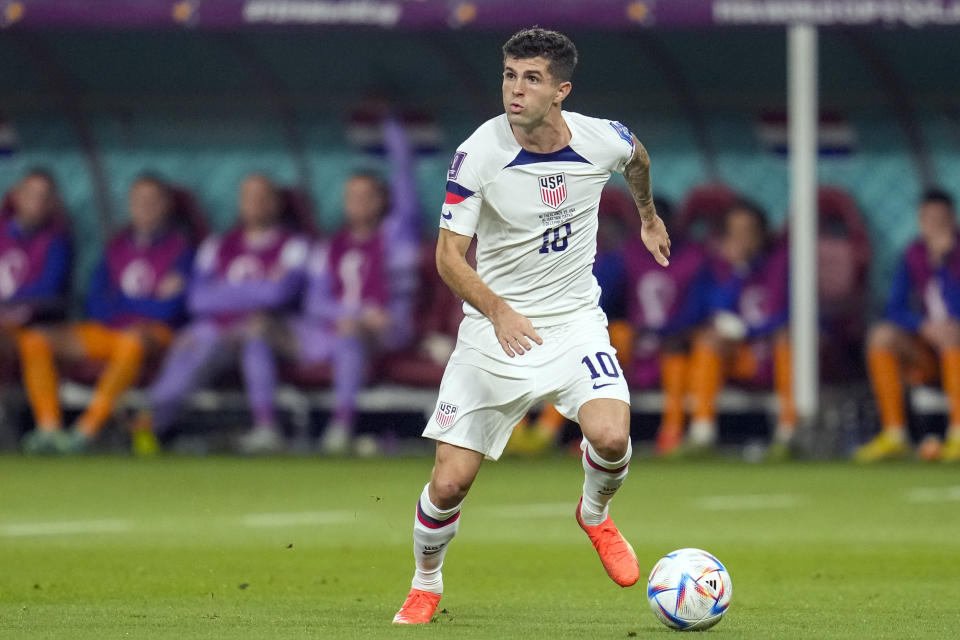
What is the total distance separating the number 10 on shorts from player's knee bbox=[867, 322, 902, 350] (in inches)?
288

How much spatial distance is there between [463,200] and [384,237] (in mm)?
8594

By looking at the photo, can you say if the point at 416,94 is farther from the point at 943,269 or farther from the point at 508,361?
the point at 508,361

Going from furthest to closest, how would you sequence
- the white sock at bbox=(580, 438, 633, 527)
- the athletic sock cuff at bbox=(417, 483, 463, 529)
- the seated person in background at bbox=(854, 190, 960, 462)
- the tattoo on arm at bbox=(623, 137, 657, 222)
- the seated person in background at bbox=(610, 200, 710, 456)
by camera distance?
1. the seated person in background at bbox=(610, 200, 710, 456)
2. the seated person in background at bbox=(854, 190, 960, 462)
3. the tattoo on arm at bbox=(623, 137, 657, 222)
4. the white sock at bbox=(580, 438, 633, 527)
5. the athletic sock cuff at bbox=(417, 483, 463, 529)

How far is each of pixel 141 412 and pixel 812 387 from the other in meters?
5.06

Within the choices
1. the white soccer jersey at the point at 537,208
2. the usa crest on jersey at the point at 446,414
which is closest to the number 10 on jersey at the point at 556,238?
the white soccer jersey at the point at 537,208

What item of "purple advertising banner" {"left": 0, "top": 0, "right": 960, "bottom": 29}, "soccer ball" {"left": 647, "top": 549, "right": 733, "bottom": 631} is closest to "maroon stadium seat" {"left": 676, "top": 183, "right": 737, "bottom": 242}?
"purple advertising banner" {"left": 0, "top": 0, "right": 960, "bottom": 29}

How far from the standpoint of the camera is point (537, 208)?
277 inches

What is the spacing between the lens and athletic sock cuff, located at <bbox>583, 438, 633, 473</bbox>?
7102mm

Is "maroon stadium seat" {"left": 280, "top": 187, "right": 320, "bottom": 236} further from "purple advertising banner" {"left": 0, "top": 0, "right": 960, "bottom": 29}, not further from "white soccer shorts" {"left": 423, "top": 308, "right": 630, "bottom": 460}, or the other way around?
"white soccer shorts" {"left": 423, "top": 308, "right": 630, "bottom": 460}

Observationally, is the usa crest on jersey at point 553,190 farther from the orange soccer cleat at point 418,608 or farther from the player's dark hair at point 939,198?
the player's dark hair at point 939,198

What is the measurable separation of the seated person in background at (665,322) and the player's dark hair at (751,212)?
14.6 inches

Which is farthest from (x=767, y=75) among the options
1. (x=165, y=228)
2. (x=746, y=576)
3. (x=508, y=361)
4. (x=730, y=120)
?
(x=508, y=361)

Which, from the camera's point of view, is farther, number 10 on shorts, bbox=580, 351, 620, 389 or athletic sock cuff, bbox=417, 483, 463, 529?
number 10 on shorts, bbox=580, 351, 620, 389

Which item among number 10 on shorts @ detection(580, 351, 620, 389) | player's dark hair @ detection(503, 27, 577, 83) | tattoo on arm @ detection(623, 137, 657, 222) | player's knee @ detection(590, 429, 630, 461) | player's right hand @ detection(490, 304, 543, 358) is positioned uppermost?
player's dark hair @ detection(503, 27, 577, 83)
